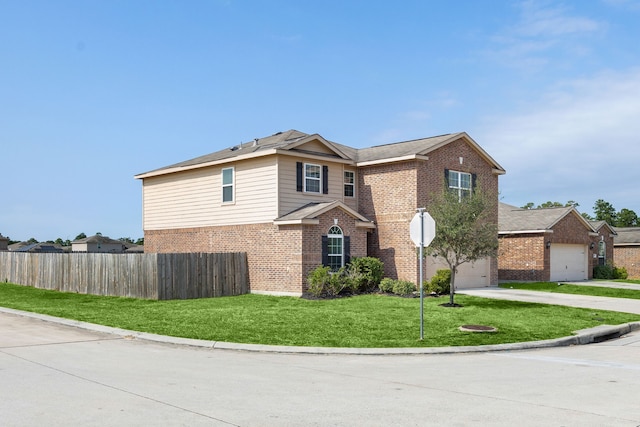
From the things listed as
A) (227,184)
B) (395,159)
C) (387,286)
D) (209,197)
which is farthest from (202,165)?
(387,286)

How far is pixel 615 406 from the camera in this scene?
7641 mm

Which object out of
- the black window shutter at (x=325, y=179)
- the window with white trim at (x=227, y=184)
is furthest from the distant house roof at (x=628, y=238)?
the window with white trim at (x=227, y=184)

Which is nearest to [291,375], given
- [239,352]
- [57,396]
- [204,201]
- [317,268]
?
[239,352]

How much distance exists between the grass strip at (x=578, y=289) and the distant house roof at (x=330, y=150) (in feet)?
18.9

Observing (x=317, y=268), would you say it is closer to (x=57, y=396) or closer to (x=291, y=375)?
(x=291, y=375)

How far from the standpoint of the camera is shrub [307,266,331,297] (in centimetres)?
2245

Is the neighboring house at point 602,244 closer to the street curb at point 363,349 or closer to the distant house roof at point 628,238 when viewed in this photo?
the distant house roof at point 628,238

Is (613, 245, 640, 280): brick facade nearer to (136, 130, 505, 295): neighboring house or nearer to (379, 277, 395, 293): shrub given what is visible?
(136, 130, 505, 295): neighboring house

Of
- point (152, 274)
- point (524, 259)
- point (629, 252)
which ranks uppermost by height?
point (629, 252)

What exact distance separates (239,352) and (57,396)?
15.4 ft

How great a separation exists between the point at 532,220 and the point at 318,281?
17095 mm

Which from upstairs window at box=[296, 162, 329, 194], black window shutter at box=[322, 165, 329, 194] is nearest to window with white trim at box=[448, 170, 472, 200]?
black window shutter at box=[322, 165, 329, 194]

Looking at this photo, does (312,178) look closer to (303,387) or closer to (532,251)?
(532,251)

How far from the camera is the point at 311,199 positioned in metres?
25.5
